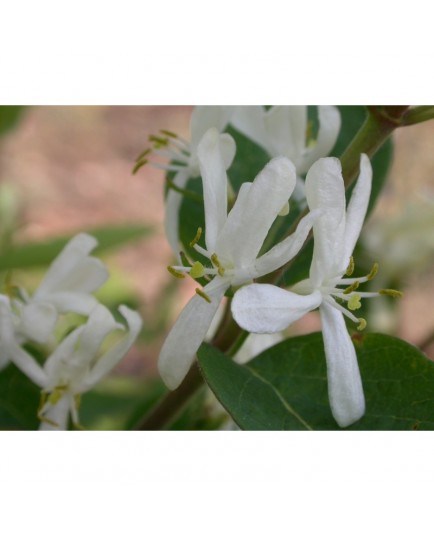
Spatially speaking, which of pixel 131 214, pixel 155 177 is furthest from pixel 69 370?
pixel 155 177

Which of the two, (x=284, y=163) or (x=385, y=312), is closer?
(x=284, y=163)

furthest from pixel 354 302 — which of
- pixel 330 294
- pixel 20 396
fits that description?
pixel 20 396

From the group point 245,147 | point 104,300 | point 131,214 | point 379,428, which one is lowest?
point 131,214

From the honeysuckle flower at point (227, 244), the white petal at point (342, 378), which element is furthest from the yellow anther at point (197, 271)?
the white petal at point (342, 378)

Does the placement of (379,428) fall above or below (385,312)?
above

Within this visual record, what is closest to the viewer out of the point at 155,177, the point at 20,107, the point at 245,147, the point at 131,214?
the point at 245,147

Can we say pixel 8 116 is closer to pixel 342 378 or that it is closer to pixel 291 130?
pixel 291 130

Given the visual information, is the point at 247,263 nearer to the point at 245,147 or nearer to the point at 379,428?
the point at 379,428
